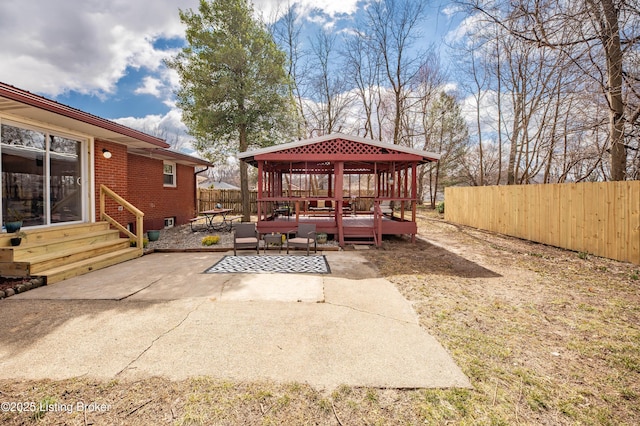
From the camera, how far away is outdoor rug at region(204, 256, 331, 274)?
598cm

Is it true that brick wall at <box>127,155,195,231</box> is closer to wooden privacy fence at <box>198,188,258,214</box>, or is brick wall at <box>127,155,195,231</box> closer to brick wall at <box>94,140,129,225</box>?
brick wall at <box>94,140,129,225</box>

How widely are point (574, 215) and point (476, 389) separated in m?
8.57

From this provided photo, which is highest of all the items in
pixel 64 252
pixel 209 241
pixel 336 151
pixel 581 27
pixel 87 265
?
pixel 581 27

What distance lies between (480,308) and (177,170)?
1378 cm

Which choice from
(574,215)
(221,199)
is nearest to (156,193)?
(221,199)

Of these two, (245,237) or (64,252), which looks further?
(245,237)

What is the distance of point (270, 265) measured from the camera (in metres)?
6.50

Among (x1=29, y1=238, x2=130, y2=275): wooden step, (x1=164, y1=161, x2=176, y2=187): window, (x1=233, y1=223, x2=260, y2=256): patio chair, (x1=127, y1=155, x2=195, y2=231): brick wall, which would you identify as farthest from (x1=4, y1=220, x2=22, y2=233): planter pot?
(x1=164, y1=161, x2=176, y2=187): window

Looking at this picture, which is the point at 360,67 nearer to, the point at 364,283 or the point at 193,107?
the point at 193,107

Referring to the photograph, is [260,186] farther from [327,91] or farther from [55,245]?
[327,91]

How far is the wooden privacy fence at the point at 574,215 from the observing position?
663cm

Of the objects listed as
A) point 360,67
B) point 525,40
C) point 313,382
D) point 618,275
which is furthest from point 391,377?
point 360,67

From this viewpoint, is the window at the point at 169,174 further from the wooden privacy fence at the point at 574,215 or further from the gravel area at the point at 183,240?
the wooden privacy fence at the point at 574,215

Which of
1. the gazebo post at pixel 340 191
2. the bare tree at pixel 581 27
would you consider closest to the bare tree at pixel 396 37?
the gazebo post at pixel 340 191
